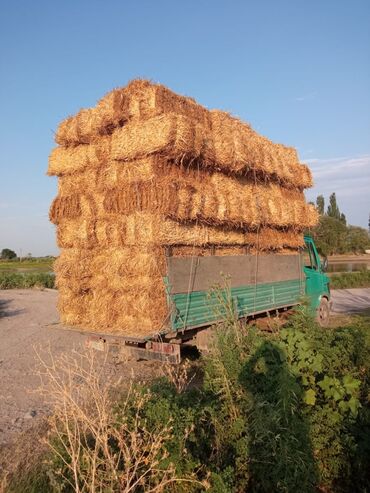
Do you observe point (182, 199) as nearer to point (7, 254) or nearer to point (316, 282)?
point (316, 282)

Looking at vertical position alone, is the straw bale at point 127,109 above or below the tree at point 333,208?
below

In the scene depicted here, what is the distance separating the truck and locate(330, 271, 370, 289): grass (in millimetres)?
17811

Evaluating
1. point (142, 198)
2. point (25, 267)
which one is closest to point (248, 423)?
point (142, 198)

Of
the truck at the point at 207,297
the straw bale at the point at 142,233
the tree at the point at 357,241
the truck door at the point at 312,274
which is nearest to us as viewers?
the truck at the point at 207,297

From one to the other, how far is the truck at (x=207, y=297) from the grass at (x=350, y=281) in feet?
58.4

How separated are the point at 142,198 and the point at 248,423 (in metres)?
3.64

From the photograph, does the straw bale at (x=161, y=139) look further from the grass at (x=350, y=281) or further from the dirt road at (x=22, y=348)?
the grass at (x=350, y=281)

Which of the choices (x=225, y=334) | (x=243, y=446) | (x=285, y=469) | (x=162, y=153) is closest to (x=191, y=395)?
(x=225, y=334)

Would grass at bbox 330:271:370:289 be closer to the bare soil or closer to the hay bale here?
the bare soil

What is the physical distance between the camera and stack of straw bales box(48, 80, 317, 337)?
6402mm

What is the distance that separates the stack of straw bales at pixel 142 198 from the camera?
6.40 metres

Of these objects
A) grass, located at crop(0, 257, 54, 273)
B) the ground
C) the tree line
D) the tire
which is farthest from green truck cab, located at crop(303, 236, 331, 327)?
the tree line

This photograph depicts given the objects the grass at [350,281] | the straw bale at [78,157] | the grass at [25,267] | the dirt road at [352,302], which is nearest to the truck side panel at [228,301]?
the straw bale at [78,157]

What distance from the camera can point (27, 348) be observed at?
9797mm
